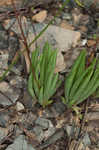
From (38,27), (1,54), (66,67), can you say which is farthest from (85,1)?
(1,54)

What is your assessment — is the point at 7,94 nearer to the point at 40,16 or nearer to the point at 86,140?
the point at 86,140

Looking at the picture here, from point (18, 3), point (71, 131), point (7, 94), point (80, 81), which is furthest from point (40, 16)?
point (71, 131)

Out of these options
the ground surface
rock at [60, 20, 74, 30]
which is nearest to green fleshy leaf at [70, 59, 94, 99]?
the ground surface

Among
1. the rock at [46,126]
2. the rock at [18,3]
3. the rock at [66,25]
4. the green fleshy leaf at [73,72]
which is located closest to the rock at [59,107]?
the rock at [46,126]

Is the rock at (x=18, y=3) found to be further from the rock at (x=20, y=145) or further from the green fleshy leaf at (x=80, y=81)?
the rock at (x=20, y=145)

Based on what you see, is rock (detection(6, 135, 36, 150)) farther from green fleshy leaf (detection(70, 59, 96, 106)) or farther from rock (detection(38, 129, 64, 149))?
green fleshy leaf (detection(70, 59, 96, 106))

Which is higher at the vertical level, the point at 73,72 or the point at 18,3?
the point at 18,3
